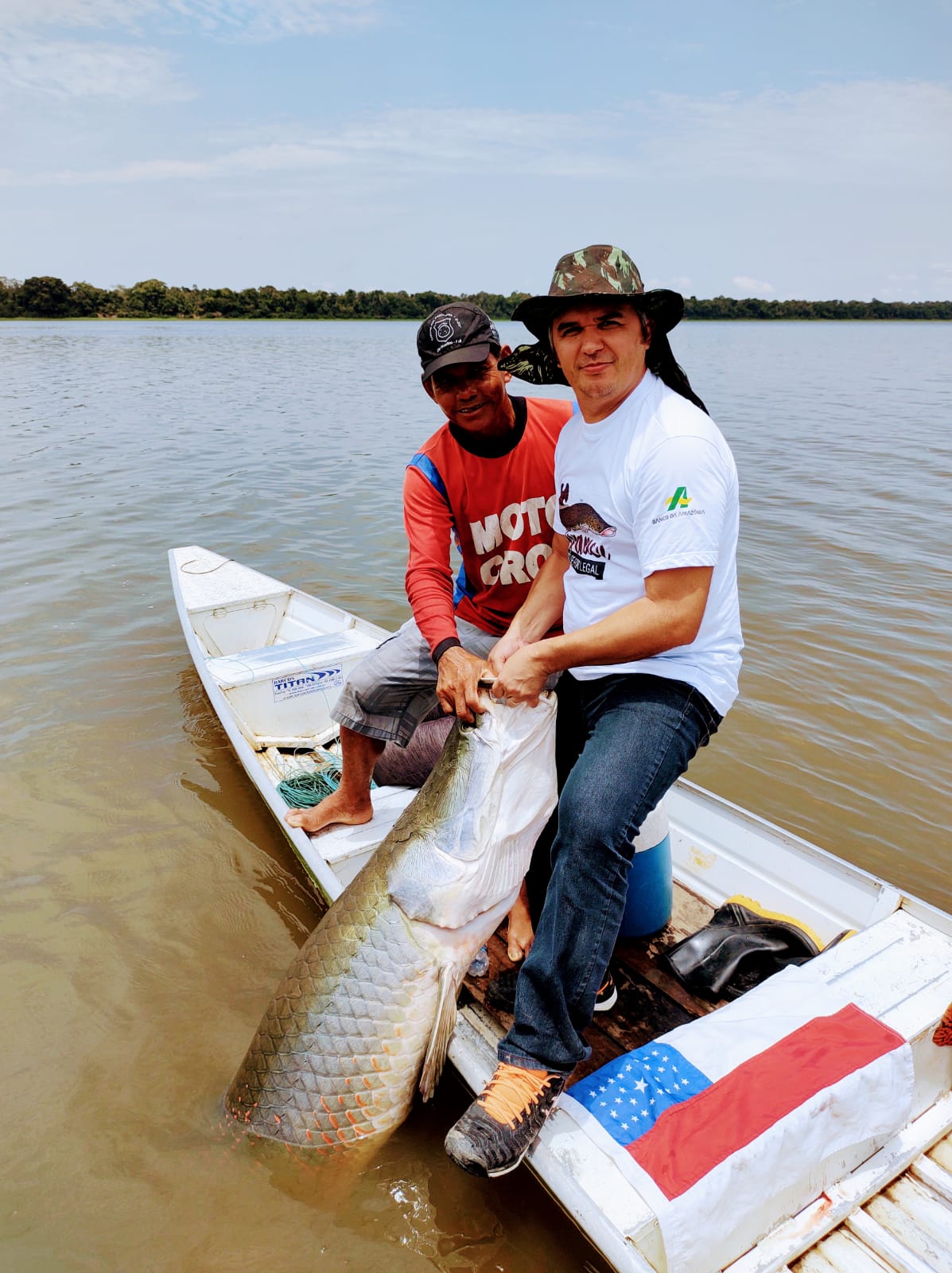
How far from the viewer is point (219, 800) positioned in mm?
5512

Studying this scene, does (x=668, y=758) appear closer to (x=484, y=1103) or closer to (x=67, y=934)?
(x=484, y=1103)

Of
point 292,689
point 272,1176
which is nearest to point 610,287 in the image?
point 272,1176

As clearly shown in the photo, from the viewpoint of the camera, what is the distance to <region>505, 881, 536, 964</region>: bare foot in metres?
3.29

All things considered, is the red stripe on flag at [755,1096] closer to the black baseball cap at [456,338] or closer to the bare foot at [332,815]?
the bare foot at [332,815]

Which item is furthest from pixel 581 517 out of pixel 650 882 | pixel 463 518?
pixel 650 882

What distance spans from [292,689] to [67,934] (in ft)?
6.65

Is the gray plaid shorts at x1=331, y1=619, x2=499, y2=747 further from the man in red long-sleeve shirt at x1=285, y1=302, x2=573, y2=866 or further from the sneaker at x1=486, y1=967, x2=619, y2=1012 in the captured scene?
the sneaker at x1=486, y1=967, x2=619, y2=1012

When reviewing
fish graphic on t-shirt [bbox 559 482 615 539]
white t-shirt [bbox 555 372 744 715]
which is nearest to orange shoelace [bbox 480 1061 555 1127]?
white t-shirt [bbox 555 372 744 715]

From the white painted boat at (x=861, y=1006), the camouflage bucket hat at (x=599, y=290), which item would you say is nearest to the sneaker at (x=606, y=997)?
the white painted boat at (x=861, y=1006)

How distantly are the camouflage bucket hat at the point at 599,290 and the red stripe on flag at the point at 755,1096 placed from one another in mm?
2192

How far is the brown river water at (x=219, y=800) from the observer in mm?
2836

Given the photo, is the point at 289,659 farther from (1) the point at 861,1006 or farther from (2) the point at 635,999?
(1) the point at 861,1006

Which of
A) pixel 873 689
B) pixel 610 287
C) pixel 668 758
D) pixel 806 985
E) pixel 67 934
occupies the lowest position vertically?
pixel 67 934

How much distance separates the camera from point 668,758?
94.8 inches
